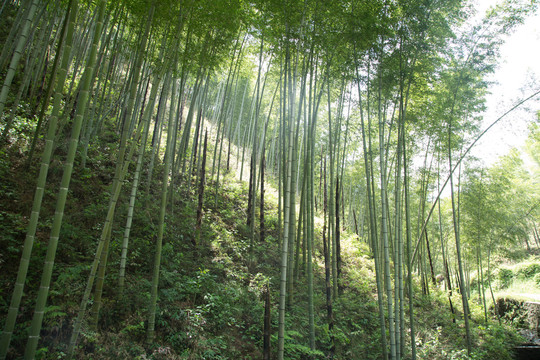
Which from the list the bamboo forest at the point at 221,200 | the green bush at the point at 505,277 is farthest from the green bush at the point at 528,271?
the bamboo forest at the point at 221,200

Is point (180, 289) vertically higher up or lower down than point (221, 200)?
lower down

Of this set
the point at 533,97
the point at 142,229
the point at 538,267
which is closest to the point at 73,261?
the point at 142,229

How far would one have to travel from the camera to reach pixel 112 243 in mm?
4285

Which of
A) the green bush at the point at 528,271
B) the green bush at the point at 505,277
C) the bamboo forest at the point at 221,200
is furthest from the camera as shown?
the green bush at the point at 505,277

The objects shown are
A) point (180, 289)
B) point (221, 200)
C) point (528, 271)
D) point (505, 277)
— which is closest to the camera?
point (180, 289)

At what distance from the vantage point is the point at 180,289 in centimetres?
434

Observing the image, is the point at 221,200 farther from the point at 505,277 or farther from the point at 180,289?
the point at 505,277

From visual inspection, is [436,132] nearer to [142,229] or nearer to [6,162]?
[142,229]

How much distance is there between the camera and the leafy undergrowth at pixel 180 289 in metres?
3.07

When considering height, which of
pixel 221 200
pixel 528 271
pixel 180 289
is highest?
pixel 221 200

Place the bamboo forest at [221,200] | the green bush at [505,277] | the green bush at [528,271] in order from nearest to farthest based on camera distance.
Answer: the bamboo forest at [221,200], the green bush at [528,271], the green bush at [505,277]

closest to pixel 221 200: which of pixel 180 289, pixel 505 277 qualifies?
pixel 180 289

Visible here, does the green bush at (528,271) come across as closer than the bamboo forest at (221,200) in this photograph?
No

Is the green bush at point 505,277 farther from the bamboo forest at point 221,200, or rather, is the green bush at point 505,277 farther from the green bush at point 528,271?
the bamboo forest at point 221,200
